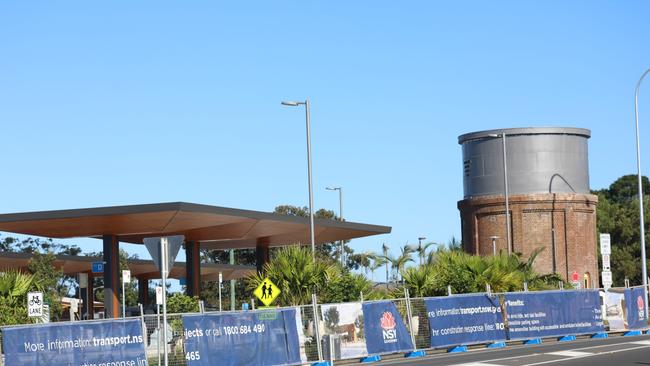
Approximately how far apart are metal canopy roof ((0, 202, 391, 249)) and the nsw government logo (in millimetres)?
12748

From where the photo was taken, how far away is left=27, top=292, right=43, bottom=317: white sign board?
98.4ft

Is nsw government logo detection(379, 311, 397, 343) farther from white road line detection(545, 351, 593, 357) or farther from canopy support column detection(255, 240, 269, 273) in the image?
canopy support column detection(255, 240, 269, 273)

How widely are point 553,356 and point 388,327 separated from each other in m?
5.42

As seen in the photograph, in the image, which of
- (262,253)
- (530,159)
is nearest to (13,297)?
(262,253)

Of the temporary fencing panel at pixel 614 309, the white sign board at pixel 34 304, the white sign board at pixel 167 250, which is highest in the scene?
the white sign board at pixel 167 250

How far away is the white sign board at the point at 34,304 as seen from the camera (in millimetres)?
29984

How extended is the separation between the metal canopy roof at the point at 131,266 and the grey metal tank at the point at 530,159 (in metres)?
17.1

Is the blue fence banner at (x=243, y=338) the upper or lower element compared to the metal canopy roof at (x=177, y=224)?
lower

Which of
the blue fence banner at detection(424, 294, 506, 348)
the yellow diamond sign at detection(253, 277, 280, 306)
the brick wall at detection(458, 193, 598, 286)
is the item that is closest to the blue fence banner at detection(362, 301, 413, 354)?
the blue fence banner at detection(424, 294, 506, 348)

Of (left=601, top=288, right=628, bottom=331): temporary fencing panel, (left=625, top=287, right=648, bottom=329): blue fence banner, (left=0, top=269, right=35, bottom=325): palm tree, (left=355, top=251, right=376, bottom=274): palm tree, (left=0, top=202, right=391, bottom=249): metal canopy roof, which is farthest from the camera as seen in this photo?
(left=355, top=251, right=376, bottom=274): palm tree

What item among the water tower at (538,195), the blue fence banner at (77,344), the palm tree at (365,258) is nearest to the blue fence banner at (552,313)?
the blue fence banner at (77,344)

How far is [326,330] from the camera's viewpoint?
29172 mm

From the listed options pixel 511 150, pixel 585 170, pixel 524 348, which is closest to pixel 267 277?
pixel 524 348

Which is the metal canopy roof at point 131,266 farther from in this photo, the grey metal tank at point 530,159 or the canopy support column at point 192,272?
the grey metal tank at point 530,159
